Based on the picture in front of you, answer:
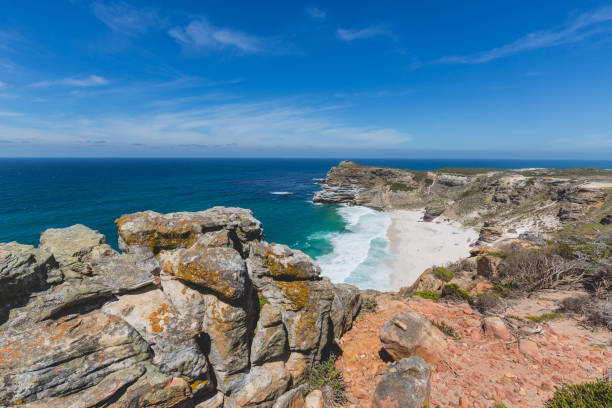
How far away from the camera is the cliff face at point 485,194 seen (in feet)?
109

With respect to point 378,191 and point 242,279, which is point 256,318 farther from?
point 378,191

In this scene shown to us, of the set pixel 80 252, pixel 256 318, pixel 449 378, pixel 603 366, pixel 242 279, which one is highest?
pixel 80 252

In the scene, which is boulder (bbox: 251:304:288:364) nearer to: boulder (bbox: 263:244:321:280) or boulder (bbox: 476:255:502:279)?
boulder (bbox: 263:244:321:280)

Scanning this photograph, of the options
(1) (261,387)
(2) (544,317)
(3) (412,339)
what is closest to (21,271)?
(1) (261,387)

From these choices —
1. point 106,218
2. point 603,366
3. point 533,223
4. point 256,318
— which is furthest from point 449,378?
point 106,218

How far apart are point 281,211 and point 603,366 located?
53362 millimetres

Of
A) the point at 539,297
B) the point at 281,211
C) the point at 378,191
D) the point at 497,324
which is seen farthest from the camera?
the point at 378,191

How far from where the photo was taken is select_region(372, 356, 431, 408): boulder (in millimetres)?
5839

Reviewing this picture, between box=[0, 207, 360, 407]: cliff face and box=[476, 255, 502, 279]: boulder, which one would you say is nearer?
box=[0, 207, 360, 407]: cliff face

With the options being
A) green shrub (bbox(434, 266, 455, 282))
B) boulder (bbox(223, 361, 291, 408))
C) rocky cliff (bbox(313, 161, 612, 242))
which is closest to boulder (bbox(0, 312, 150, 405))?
boulder (bbox(223, 361, 291, 408))

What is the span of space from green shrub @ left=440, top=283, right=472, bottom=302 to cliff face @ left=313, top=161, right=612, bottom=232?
106ft

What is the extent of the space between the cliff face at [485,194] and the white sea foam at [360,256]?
14.5 meters

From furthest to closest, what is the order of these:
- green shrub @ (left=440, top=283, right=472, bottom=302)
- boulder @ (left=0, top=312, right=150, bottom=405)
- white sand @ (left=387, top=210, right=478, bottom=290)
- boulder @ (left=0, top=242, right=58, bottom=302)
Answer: white sand @ (left=387, top=210, right=478, bottom=290)
green shrub @ (left=440, top=283, right=472, bottom=302)
boulder @ (left=0, top=242, right=58, bottom=302)
boulder @ (left=0, top=312, right=150, bottom=405)

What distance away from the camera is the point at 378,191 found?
219 ft
